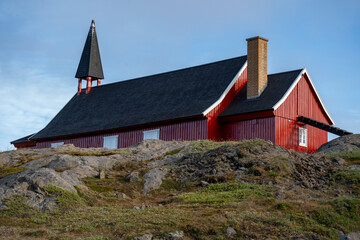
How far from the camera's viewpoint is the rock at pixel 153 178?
19.9m

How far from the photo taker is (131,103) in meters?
38.0

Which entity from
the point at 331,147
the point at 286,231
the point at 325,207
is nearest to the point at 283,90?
the point at 331,147

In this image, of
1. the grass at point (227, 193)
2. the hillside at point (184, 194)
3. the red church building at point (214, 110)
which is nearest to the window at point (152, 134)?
the red church building at point (214, 110)

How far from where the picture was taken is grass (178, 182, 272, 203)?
17016 mm

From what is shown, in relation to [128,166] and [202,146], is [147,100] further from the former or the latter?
[128,166]

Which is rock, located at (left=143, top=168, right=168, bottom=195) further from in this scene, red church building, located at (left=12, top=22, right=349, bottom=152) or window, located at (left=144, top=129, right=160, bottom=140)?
window, located at (left=144, top=129, right=160, bottom=140)

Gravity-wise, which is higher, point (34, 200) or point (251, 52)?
point (251, 52)

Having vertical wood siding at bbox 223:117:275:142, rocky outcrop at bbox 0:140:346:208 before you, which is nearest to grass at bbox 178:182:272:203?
rocky outcrop at bbox 0:140:346:208

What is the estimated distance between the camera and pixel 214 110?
32125 mm

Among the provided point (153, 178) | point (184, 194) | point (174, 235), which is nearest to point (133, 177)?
point (153, 178)

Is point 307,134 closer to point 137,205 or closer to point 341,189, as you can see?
point 341,189

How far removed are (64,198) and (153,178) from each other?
16.1ft

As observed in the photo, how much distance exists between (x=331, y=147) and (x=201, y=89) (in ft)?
32.4

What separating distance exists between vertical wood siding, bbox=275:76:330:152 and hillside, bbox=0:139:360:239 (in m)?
5.52
